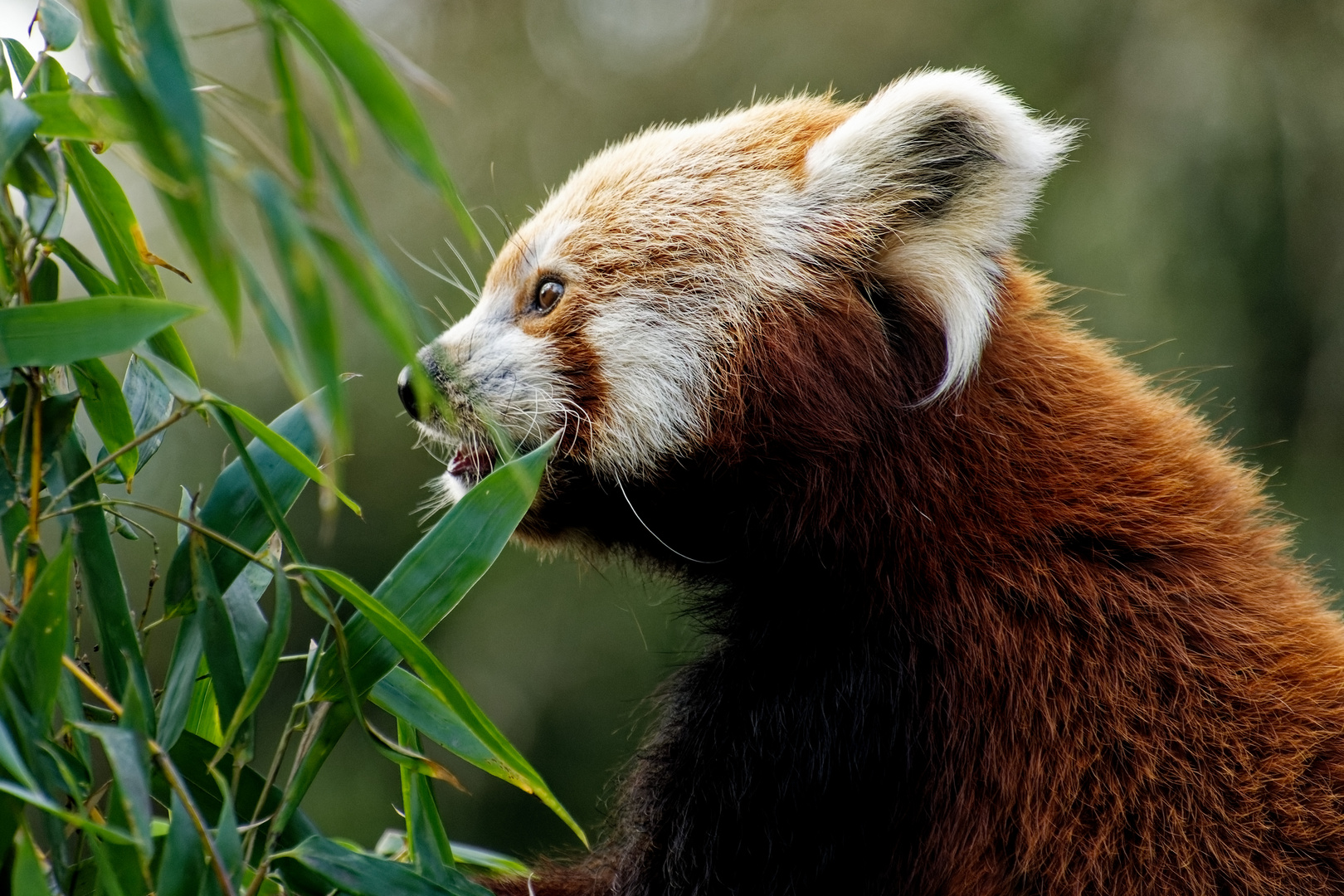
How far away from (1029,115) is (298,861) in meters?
1.61

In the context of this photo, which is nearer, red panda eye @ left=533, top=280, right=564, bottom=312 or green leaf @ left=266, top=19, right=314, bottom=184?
green leaf @ left=266, top=19, right=314, bottom=184

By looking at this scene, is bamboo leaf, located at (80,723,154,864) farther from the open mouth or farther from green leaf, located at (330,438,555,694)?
the open mouth

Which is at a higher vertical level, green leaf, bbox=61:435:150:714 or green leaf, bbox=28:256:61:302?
green leaf, bbox=28:256:61:302

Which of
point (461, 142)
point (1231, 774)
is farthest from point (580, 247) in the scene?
point (461, 142)

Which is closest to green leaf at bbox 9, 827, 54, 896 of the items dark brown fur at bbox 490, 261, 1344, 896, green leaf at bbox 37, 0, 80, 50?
green leaf at bbox 37, 0, 80, 50

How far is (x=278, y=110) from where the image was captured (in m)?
0.92

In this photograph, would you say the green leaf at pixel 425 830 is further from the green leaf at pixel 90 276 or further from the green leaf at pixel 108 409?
the green leaf at pixel 90 276

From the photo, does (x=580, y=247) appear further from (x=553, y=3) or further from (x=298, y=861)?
(x=553, y=3)

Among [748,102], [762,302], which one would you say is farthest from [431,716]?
[748,102]

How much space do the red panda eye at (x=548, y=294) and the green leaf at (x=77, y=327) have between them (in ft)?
3.29

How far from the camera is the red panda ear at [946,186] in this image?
1.89 meters

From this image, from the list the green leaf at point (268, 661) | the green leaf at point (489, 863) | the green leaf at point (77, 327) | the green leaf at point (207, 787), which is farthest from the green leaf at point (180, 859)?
the green leaf at point (489, 863)

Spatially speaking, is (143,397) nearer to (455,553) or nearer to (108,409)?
(108,409)

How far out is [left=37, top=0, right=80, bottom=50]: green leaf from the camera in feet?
4.24
